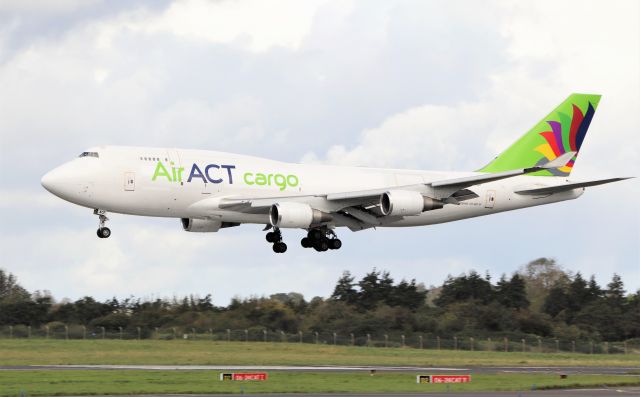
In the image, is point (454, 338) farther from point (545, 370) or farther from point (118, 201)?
point (118, 201)

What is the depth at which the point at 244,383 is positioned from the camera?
151 feet

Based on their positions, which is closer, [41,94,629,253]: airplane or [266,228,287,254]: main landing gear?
[41,94,629,253]: airplane

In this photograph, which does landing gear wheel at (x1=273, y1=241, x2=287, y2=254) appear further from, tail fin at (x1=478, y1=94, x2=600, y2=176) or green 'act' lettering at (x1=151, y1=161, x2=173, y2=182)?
tail fin at (x1=478, y1=94, x2=600, y2=176)

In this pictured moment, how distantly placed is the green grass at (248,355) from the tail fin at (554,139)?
11447 mm

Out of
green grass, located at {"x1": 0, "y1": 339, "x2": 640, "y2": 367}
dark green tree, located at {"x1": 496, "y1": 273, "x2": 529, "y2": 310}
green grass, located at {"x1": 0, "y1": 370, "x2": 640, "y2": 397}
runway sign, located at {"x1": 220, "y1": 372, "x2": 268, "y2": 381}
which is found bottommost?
green grass, located at {"x1": 0, "y1": 370, "x2": 640, "y2": 397}

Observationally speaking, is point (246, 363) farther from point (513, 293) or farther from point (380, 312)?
point (513, 293)

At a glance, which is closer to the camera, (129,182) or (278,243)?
(129,182)

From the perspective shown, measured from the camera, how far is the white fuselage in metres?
54.7

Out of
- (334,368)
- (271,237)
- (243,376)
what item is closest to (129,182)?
(271,237)

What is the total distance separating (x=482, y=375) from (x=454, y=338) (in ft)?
94.5

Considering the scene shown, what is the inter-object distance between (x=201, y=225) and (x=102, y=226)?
6080 mm

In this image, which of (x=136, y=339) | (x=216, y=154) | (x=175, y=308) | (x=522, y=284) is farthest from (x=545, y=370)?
(x=522, y=284)

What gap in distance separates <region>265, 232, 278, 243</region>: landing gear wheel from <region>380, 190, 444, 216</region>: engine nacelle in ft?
21.8

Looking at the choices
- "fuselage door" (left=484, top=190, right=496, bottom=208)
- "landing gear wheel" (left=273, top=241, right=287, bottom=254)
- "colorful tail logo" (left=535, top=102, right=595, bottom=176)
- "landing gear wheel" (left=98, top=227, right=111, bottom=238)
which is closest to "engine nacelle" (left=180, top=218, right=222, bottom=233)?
"landing gear wheel" (left=273, top=241, right=287, bottom=254)
